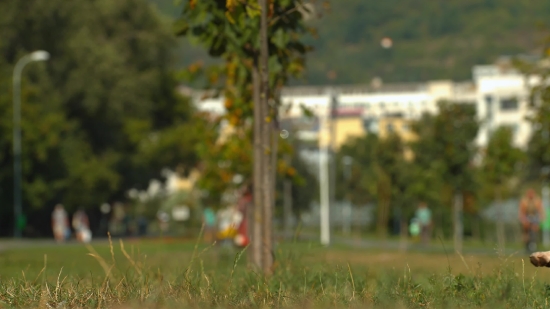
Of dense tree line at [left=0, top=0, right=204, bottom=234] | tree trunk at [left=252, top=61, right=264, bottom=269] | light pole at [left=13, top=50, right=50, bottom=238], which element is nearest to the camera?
tree trunk at [left=252, top=61, right=264, bottom=269]

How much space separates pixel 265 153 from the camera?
38.0ft

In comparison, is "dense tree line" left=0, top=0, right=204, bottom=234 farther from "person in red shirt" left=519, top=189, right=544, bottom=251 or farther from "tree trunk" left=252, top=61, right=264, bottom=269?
"tree trunk" left=252, top=61, right=264, bottom=269

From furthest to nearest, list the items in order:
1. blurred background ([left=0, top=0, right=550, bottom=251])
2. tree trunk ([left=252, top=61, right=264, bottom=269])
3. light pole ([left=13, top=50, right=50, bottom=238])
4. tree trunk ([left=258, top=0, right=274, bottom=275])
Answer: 1. light pole ([left=13, top=50, right=50, bottom=238])
2. blurred background ([left=0, top=0, right=550, bottom=251])
3. tree trunk ([left=252, top=61, right=264, bottom=269])
4. tree trunk ([left=258, top=0, right=274, bottom=275])

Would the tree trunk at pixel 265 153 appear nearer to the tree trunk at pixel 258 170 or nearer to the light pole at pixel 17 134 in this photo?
the tree trunk at pixel 258 170

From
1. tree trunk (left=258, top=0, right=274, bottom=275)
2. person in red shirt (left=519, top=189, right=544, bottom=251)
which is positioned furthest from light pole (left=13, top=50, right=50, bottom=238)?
tree trunk (left=258, top=0, right=274, bottom=275)

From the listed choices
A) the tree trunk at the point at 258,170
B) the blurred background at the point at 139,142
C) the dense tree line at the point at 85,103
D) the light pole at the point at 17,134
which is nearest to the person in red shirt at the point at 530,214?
the blurred background at the point at 139,142

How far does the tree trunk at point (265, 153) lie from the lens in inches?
428

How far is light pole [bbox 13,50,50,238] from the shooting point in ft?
184

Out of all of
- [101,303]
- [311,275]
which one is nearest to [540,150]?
[311,275]

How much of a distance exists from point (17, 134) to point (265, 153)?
1823 inches

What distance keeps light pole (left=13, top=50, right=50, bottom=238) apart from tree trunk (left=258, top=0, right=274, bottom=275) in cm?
4494

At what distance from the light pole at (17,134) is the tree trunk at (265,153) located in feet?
147

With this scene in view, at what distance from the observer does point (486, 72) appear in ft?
561

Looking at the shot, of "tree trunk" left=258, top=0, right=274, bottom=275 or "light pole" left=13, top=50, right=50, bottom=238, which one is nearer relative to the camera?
"tree trunk" left=258, top=0, right=274, bottom=275
